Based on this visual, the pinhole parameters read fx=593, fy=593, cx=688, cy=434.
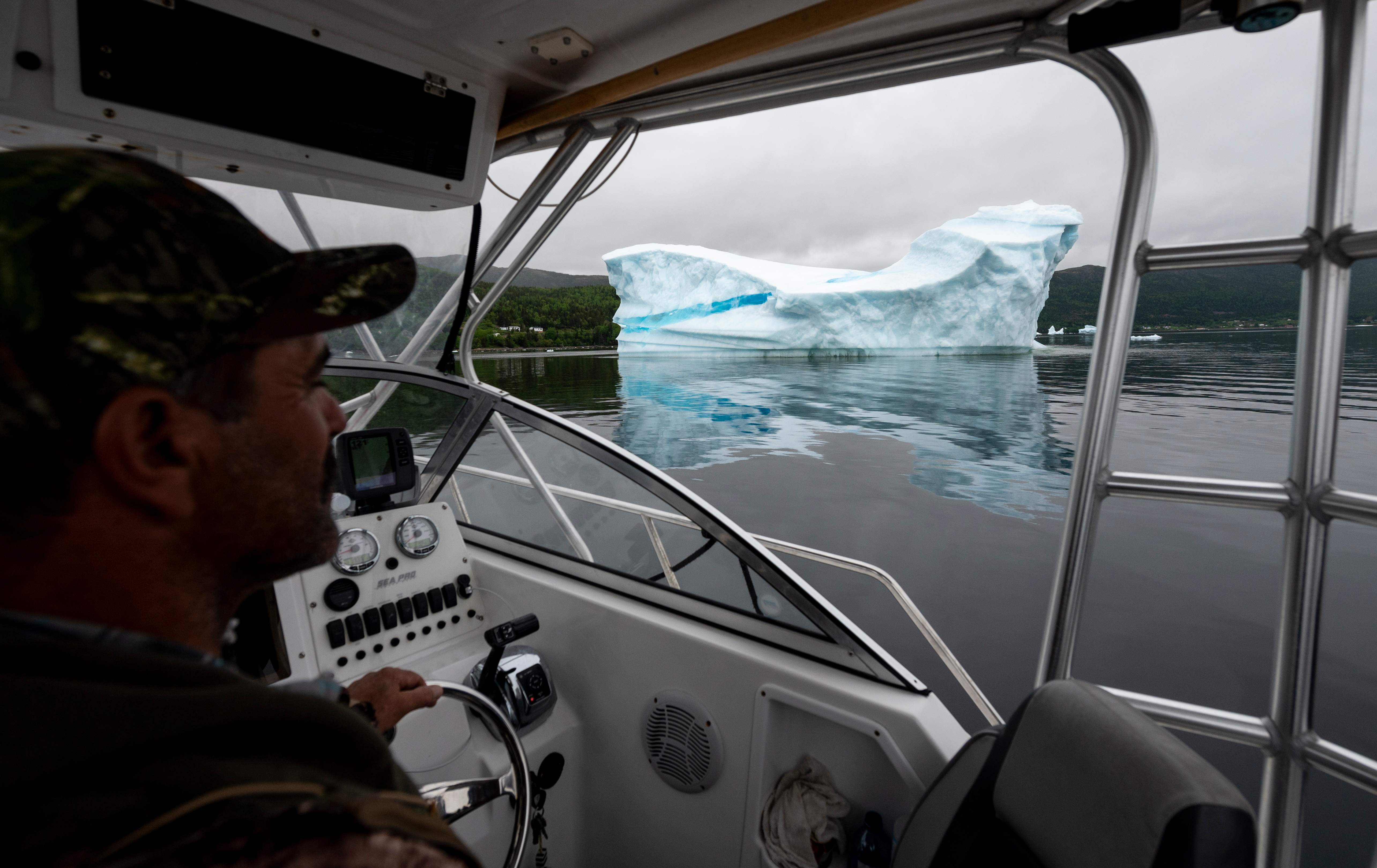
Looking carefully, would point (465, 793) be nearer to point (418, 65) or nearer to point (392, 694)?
point (392, 694)

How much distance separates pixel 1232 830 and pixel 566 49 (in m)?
1.74

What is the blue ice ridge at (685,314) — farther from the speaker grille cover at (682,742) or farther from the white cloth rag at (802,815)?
the white cloth rag at (802,815)

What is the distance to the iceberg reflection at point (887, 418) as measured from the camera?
34.4 feet

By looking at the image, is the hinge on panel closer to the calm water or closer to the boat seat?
the calm water

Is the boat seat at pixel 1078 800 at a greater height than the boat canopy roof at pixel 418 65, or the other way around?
the boat canopy roof at pixel 418 65

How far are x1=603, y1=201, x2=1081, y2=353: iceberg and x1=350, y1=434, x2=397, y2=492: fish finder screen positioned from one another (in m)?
16.9

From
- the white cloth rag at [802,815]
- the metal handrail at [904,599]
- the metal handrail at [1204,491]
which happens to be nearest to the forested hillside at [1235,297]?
the metal handrail at [1204,491]

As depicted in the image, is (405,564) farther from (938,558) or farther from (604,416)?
(604,416)

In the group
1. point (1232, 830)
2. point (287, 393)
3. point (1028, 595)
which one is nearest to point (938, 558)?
point (1028, 595)

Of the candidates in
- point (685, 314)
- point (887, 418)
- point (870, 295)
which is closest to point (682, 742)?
point (887, 418)

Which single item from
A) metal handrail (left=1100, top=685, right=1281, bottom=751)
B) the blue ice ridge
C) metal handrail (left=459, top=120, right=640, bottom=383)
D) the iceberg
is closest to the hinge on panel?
metal handrail (left=459, top=120, right=640, bottom=383)

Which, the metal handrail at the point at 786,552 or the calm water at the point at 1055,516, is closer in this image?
the metal handrail at the point at 786,552

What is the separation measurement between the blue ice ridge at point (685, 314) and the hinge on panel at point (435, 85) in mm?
19471

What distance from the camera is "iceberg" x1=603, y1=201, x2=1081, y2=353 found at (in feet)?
52.8
